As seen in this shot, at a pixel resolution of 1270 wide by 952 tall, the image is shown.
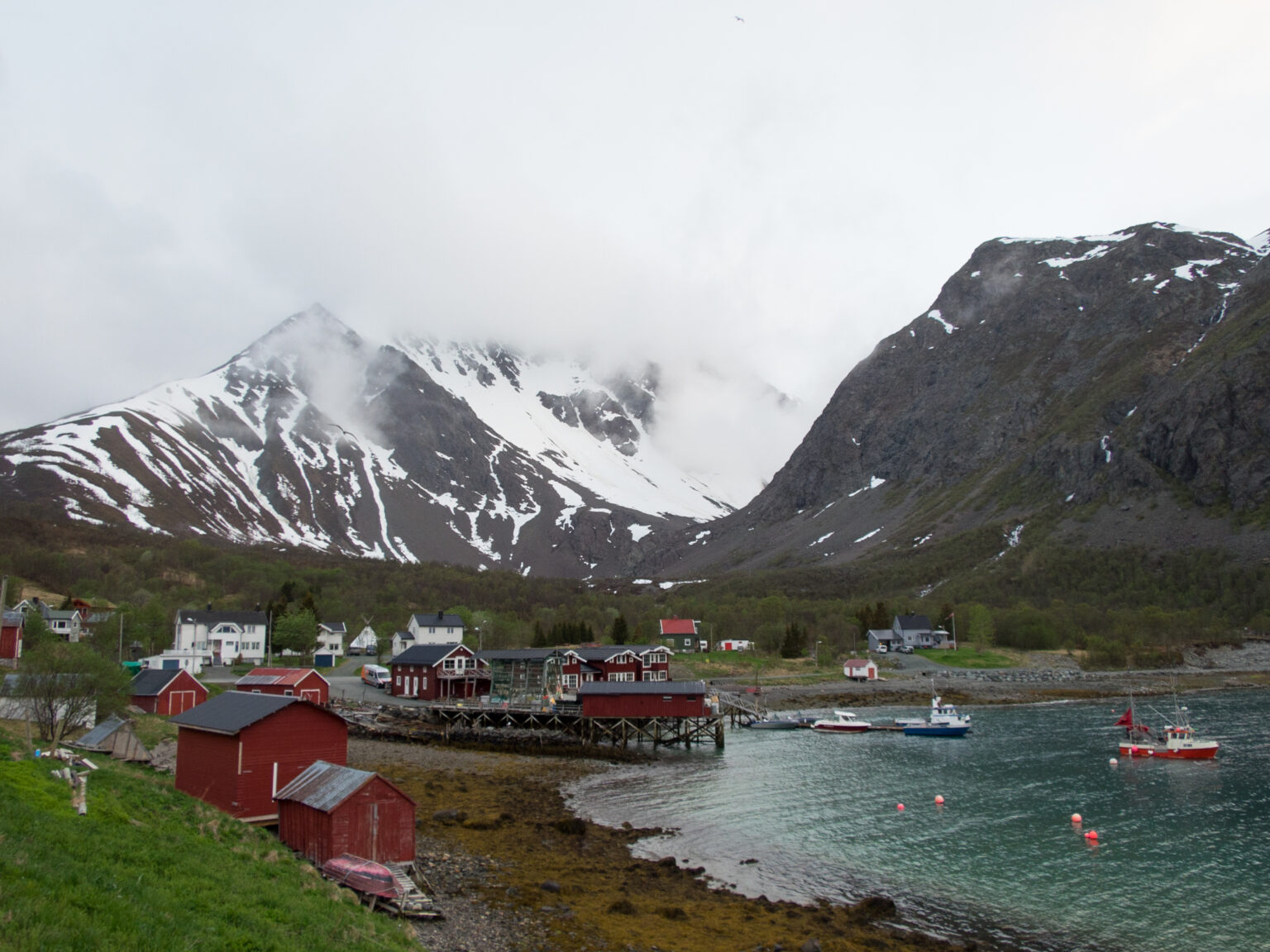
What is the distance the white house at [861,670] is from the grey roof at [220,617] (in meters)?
70.6

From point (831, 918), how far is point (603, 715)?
38.0 meters

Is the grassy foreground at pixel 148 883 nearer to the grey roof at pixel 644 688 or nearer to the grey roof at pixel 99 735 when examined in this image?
the grey roof at pixel 99 735

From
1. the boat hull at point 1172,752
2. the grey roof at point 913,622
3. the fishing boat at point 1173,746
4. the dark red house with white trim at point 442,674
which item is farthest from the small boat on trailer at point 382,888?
the grey roof at point 913,622

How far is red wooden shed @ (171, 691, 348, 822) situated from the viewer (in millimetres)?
29078

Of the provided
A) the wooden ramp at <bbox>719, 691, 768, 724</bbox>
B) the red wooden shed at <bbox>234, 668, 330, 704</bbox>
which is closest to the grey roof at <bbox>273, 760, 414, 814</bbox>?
the red wooden shed at <bbox>234, 668, 330, 704</bbox>

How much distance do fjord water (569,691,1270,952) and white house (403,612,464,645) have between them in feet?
161

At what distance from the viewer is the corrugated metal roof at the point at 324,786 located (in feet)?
80.5

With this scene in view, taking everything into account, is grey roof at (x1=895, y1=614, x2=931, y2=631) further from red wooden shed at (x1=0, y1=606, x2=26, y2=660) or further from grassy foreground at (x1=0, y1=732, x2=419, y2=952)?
grassy foreground at (x1=0, y1=732, x2=419, y2=952)

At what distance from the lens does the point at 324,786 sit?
25891mm

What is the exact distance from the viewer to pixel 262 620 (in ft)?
339

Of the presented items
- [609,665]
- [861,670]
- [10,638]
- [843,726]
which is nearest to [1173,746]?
[843,726]

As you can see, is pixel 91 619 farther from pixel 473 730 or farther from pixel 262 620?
pixel 473 730

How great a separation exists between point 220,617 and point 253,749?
79390 millimetres

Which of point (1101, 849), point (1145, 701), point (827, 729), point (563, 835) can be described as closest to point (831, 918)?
point (563, 835)
